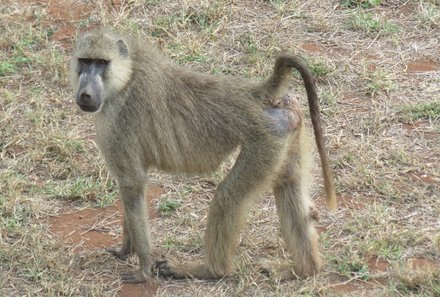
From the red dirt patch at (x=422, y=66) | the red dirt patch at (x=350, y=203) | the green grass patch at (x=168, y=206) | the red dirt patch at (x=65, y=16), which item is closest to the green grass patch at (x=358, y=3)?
the red dirt patch at (x=422, y=66)

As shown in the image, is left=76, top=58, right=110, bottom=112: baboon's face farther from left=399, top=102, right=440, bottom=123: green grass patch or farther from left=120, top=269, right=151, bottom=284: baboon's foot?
left=399, top=102, right=440, bottom=123: green grass patch

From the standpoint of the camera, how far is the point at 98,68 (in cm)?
536

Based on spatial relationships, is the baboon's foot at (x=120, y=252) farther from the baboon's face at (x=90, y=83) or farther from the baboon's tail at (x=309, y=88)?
the baboon's tail at (x=309, y=88)

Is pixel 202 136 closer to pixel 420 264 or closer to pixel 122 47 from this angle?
pixel 122 47

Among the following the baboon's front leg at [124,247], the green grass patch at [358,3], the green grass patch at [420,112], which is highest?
the green grass patch at [358,3]

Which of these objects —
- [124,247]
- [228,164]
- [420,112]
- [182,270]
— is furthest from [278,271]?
[420,112]

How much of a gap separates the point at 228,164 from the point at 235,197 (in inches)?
53.7

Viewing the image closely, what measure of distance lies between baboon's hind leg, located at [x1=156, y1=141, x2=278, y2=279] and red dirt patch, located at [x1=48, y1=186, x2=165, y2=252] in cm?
91

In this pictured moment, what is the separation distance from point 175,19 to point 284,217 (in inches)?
128

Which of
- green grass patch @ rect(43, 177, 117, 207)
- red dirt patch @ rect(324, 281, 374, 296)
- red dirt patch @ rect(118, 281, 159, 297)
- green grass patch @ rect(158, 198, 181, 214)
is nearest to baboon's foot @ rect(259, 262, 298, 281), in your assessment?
red dirt patch @ rect(324, 281, 374, 296)

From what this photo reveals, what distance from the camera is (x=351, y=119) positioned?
7.39 metres

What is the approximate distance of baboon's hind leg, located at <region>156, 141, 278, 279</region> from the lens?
531 cm

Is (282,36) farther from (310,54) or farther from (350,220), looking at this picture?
(350,220)

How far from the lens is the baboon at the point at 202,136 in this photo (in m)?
5.34
